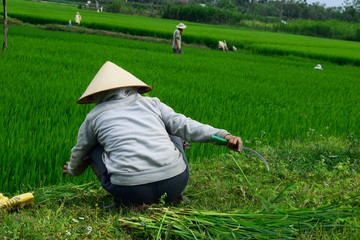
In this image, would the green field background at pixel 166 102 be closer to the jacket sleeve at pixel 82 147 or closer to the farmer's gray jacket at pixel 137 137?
the jacket sleeve at pixel 82 147

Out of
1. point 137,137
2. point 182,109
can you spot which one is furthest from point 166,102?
point 137,137

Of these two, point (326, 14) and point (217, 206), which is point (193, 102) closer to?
point (217, 206)

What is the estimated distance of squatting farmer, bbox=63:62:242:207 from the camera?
183 cm

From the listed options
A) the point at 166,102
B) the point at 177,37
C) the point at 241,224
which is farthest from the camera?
the point at 177,37

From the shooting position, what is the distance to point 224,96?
220 inches

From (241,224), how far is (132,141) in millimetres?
578

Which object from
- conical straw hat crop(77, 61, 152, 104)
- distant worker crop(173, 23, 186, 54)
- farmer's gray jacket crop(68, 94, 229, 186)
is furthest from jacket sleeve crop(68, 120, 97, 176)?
distant worker crop(173, 23, 186, 54)

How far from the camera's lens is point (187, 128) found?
193 cm

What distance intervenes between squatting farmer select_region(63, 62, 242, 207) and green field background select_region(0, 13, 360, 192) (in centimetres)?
61

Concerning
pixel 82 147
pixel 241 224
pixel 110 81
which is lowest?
pixel 241 224

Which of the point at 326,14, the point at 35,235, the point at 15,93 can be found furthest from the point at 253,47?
the point at 326,14

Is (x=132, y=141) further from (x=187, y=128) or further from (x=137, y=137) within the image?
(x=187, y=128)

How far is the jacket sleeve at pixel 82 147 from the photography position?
6.52ft

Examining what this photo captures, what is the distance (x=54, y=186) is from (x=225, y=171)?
104cm
